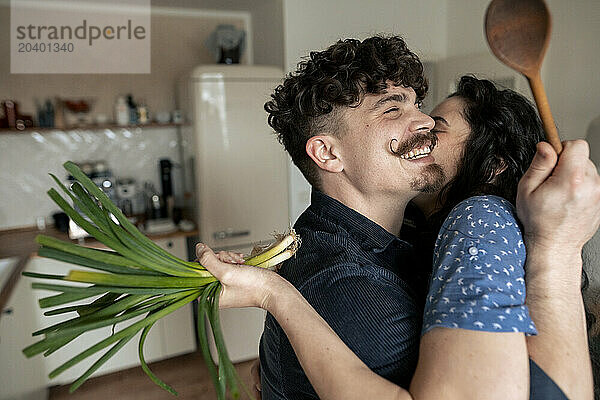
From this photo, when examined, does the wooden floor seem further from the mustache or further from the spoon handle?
the spoon handle

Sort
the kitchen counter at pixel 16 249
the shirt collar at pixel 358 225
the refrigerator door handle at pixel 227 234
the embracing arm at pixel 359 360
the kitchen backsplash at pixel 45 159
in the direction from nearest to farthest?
the embracing arm at pixel 359 360 → the shirt collar at pixel 358 225 → the kitchen counter at pixel 16 249 → the refrigerator door handle at pixel 227 234 → the kitchen backsplash at pixel 45 159

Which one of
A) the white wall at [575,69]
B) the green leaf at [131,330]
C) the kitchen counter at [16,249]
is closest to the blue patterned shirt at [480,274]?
the green leaf at [131,330]

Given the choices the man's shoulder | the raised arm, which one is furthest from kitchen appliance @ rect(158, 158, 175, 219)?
the raised arm

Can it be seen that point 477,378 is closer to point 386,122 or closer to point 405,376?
point 405,376

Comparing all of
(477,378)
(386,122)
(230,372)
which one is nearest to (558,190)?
(477,378)

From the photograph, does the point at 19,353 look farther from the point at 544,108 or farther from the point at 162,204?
the point at 544,108

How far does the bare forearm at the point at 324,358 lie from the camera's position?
80 cm

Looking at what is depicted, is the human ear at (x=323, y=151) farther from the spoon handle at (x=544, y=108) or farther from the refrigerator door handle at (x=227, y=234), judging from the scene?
the refrigerator door handle at (x=227, y=234)

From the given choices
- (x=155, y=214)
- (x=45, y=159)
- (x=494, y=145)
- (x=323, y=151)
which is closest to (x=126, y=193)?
(x=155, y=214)

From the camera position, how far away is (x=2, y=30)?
3.43 meters

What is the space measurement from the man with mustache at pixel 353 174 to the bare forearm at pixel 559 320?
0.71 ft

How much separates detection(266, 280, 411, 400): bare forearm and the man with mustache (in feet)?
0.36

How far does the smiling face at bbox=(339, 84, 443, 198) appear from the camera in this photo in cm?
123

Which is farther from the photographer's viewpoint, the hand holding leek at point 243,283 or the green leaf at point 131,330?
the hand holding leek at point 243,283
